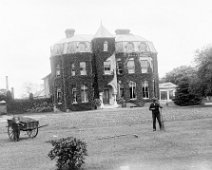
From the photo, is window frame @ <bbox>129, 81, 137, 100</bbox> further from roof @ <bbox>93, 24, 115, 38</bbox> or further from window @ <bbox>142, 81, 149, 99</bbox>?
roof @ <bbox>93, 24, 115, 38</bbox>

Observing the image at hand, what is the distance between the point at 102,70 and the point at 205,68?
12542mm

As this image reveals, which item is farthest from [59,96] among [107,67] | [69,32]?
[69,32]

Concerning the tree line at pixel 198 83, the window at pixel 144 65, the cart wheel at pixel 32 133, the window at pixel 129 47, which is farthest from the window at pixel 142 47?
the cart wheel at pixel 32 133

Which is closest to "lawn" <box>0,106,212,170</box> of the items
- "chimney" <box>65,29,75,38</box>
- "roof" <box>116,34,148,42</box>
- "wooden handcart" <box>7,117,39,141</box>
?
"wooden handcart" <box>7,117,39,141</box>

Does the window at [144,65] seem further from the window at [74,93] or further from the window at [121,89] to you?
the window at [74,93]

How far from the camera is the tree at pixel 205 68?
3850 centimetres

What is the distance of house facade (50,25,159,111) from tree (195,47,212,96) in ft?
27.8

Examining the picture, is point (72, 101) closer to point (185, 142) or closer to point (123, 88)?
point (123, 88)

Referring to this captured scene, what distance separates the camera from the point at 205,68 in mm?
39062

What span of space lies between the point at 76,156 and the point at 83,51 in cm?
3551

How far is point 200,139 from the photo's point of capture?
1442 centimetres

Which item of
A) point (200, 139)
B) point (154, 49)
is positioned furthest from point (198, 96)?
point (200, 139)

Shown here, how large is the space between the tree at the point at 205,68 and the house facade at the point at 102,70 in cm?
847

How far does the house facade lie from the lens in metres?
44.7
